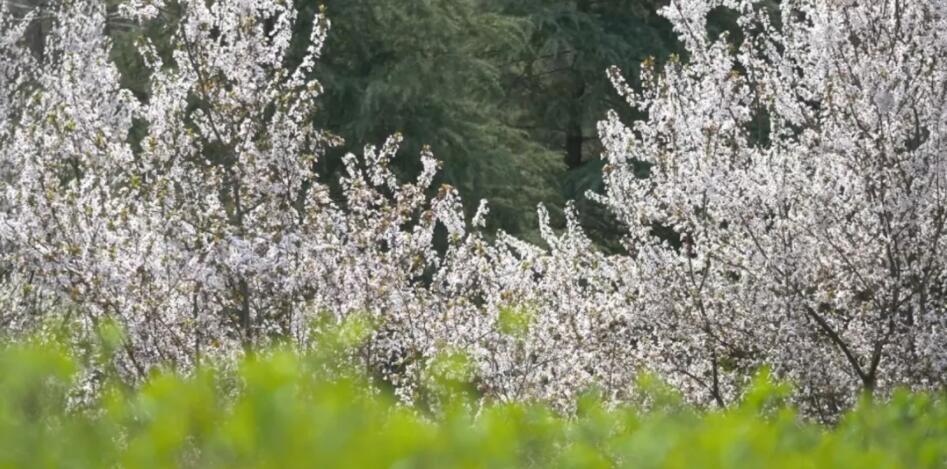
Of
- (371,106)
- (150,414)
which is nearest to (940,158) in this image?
(150,414)

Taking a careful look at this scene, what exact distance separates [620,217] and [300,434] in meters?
8.80

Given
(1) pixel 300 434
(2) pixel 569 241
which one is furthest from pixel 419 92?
(1) pixel 300 434

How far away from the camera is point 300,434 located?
5.23 ft

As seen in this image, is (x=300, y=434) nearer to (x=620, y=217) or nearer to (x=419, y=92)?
(x=620, y=217)

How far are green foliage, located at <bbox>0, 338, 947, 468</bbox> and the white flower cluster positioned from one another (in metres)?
6.33

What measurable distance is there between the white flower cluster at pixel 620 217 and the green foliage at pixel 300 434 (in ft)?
20.8

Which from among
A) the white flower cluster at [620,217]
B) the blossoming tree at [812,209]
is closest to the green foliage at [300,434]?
the white flower cluster at [620,217]

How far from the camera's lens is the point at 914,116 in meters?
8.70

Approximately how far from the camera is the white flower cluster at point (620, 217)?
8695mm

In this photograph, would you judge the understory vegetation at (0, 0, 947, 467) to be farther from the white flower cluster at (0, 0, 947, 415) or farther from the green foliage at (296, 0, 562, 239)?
the green foliage at (296, 0, 562, 239)

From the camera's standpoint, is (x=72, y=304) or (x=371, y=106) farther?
(x=371, y=106)

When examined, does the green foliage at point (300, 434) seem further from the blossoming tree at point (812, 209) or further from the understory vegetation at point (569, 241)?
the blossoming tree at point (812, 209)

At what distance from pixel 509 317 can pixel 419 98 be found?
48.4 ft

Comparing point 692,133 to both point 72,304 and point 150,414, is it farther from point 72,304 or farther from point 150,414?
point 150,414
